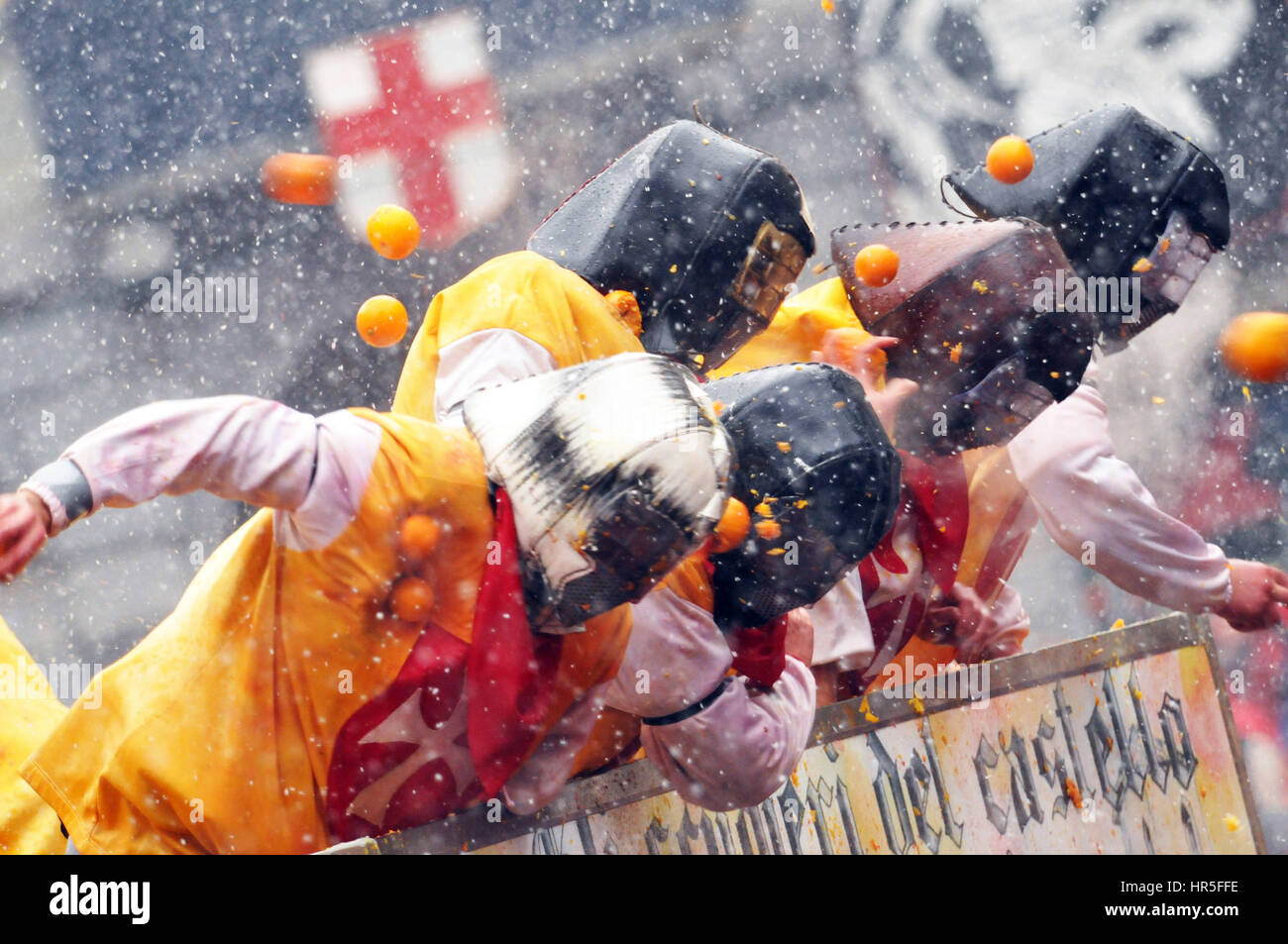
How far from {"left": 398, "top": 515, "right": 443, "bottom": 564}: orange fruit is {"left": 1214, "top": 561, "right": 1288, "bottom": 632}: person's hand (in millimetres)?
1329

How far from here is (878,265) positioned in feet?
6.01

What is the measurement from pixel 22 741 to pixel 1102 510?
150 centimetres

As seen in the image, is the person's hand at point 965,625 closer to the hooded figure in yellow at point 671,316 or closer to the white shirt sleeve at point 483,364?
the hooded figure in yellow at point 671,316

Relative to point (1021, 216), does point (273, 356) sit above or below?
above

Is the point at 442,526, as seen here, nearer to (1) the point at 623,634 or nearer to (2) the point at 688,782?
(1) the point at 623,634

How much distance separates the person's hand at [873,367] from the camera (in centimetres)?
186

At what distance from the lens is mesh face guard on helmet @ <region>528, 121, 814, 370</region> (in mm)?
1653

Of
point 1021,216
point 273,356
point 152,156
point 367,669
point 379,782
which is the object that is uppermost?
point 152,156

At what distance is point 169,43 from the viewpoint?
3.04m

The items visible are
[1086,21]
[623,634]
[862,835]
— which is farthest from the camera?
[1086,21]

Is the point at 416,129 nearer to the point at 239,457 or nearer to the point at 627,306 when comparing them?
the point at 627,306

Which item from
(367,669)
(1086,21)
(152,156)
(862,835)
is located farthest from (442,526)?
(1086,21)

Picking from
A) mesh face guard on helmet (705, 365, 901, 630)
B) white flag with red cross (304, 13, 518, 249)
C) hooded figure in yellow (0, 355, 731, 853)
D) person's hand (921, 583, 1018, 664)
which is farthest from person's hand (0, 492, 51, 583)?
white flag with red cross (304, 13, 518, 249)

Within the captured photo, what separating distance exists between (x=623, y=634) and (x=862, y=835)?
578mm
